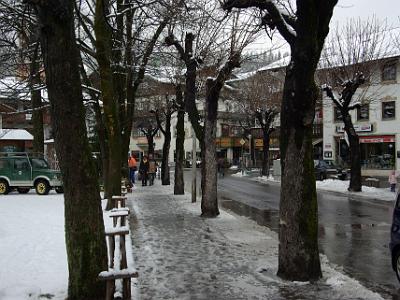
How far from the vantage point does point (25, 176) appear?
25094 mm

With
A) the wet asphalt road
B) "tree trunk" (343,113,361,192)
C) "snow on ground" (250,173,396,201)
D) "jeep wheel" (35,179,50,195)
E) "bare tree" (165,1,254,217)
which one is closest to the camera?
the wet asphalt road

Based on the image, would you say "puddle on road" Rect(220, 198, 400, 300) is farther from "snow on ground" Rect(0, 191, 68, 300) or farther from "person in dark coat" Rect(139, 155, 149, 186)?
"person in dark coat" Rect(139, 155, 149, 186)

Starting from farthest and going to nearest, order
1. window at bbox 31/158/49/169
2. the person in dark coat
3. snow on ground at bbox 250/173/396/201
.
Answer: the person in dark coat
window at bbox 31/158/49/169
snow on ground at bbox 250/173/396/201

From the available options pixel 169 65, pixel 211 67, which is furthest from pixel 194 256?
pixel 169 65

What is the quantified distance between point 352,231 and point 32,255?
25.8ft

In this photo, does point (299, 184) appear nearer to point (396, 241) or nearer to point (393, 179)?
point (396, 241)

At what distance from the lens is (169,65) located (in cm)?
2417

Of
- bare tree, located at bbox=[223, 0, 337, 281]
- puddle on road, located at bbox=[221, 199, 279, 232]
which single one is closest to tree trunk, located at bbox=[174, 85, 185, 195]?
puddle on road, located at bbox=[221, 199, 279, 232]

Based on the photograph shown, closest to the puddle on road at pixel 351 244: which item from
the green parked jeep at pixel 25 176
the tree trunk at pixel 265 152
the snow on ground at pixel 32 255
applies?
the snow on ground at pixel 32 255

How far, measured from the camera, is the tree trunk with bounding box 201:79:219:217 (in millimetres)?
14656

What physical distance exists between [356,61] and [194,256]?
65.9 feet

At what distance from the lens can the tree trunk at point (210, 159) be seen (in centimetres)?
1466

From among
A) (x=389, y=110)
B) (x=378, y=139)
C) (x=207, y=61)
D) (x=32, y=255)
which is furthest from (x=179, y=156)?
(x=378, y=139)

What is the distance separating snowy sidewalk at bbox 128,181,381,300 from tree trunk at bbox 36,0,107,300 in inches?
35.7
